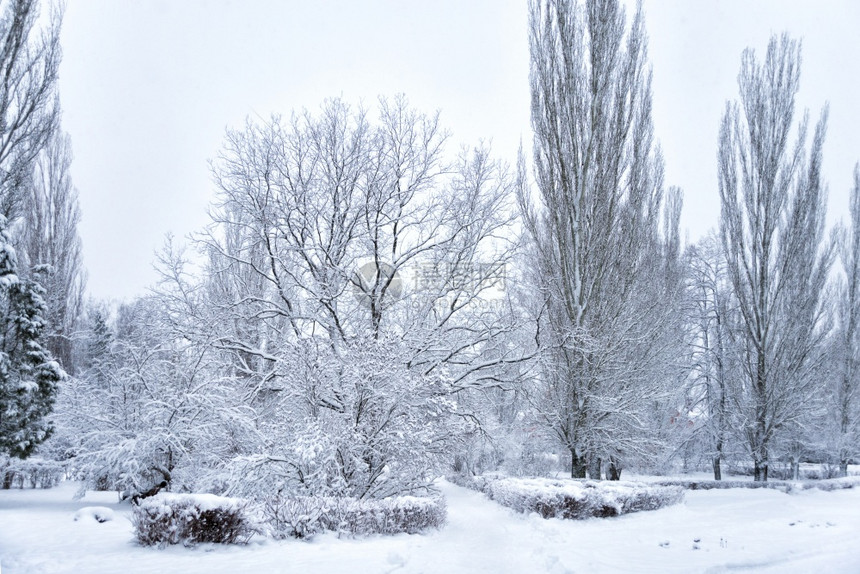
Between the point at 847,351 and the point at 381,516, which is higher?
the point at 847,351

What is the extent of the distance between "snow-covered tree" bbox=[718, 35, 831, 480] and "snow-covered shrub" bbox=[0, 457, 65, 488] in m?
20.6

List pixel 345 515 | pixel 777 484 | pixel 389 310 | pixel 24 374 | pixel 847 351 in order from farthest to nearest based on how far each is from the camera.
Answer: pixel 847 351 < pixel 777 484 < pixel 389 310 < pixel 24 374 < pixel 345 515

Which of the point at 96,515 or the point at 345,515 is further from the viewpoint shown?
the point at 96,515

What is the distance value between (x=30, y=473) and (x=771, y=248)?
2395 cm

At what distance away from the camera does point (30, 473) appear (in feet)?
51.9

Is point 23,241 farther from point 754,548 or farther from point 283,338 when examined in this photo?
point 754,548

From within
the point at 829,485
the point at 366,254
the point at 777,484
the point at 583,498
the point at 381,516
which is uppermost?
the point at 366,254

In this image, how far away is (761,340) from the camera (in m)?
17.8

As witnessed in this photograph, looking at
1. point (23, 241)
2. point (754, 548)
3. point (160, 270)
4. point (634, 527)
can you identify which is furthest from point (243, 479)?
point (23, 241)

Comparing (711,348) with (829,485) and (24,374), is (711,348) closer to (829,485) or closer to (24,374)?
(829,485)

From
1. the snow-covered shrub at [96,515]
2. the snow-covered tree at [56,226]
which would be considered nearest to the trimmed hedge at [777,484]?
the snow-covered shrub at [96,515]

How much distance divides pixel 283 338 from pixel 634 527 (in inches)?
326

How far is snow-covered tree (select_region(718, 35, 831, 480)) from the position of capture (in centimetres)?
1739

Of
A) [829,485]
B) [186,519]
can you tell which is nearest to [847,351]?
[829,485]
